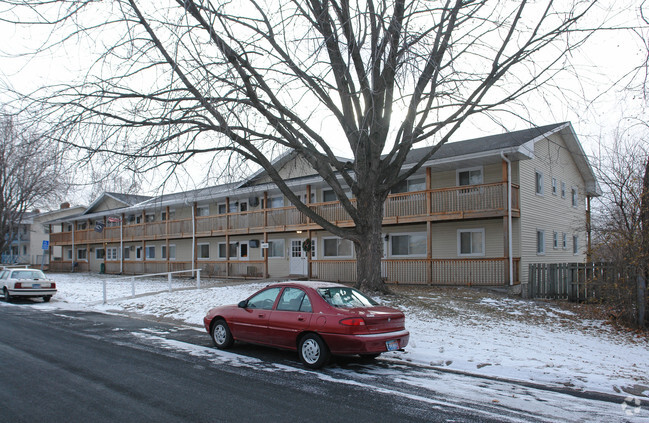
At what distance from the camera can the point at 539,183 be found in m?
22.7

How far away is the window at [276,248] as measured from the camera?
28.9 metres

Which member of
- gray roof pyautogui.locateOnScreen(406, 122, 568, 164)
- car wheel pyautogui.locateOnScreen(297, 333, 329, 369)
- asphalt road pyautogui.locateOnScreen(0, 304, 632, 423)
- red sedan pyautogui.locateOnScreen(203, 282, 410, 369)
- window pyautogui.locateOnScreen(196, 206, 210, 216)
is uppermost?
gray roof pyautogui.locateOnScreen(406, 122, 568, 164)

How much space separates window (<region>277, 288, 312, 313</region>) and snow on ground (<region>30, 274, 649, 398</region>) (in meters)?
2.00

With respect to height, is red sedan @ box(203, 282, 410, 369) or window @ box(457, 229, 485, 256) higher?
window @ box(457, 229, 485, 256)

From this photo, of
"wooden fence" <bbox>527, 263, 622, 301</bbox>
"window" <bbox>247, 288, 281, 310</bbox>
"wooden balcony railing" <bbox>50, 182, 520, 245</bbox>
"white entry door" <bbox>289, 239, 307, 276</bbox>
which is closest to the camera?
"window" <bbox>247, 288, 281, 310</bbox>

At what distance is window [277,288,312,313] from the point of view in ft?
26.9

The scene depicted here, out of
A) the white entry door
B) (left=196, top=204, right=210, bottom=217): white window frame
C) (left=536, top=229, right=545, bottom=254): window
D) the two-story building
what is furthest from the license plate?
(left=196, top=204, right=210, bottom=217): white window frame

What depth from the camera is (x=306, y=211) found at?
14914 millimetres

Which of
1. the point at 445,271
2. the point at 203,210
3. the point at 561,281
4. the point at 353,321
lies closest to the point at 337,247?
the point at 445,271

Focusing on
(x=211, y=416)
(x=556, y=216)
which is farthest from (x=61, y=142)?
(x=556, y=216)

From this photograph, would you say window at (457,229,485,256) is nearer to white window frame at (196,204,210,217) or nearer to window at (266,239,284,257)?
window at (266,239,284,257)

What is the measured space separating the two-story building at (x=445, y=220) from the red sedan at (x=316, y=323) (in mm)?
6289

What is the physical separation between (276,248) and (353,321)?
72.1ft

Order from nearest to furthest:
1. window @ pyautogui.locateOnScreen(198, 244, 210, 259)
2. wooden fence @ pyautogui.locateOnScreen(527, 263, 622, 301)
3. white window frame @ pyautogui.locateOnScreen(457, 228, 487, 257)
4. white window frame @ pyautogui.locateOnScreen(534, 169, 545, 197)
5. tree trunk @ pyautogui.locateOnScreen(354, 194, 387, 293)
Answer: tree trunk @ pyautogui.locateOnScreen(354, 194, 387, 293), wooden fence @ pyautogui.locateOnScreen(527, 263, 622, 301), white window frame @ pyautogui.locateOnScreen(457, 228, 487, 257), white window frame @ pyautogui.locateOnScreen(534, 169, 545, 197), window @ pyautogui.locateOnScreen(198, 244, 210, 259)
